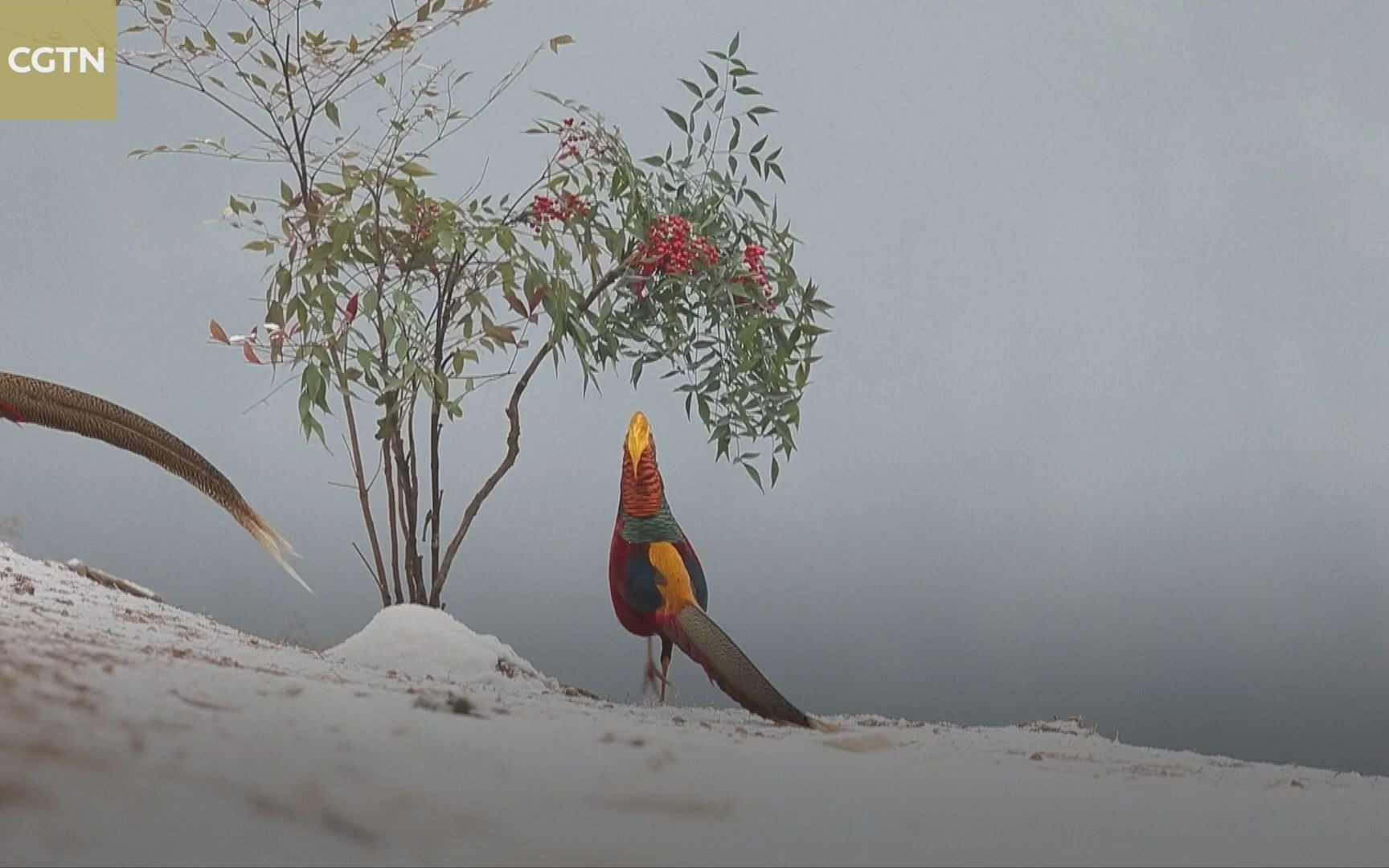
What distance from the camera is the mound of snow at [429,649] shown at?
3482mm

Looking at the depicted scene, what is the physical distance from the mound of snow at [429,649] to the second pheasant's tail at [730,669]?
2.31 ft

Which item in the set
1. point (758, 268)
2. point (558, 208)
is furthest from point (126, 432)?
point (758, 268)

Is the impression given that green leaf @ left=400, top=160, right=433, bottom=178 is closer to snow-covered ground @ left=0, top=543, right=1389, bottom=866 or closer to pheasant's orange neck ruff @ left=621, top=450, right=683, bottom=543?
pheasant's orange neck ruff @ left=621, top=450, right=683, bottom=543

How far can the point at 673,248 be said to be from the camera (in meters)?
3.79

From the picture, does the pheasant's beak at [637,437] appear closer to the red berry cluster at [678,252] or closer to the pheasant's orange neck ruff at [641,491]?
Result: the pheasant's orange neck ruff at [641,491]

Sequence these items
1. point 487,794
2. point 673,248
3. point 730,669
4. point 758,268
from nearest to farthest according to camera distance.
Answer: point 487,794, point 730,669, point 673,248, point 758,268

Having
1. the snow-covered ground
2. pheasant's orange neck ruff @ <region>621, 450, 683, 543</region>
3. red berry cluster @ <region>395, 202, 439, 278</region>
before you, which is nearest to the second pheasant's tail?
pheasant's orange neck ruff @ <region>621, 450, 683, 543</region>

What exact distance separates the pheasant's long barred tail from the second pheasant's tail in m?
0.92

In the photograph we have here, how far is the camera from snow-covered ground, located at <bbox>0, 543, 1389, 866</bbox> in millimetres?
1058

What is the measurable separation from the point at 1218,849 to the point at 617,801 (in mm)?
590

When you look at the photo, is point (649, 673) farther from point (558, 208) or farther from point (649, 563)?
point (558, 208)

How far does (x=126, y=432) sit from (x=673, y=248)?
191cm

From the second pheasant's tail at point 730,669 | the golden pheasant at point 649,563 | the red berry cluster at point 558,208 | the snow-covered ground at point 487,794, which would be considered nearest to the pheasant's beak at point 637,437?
the golden pheasant at point 649,563

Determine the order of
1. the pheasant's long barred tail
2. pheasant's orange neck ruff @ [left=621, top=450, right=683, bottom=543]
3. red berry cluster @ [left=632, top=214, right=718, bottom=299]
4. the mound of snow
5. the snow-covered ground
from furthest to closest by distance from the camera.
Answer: red berry cluster @ [left=632, top=214, right=718, bottom=299] < the mound of snow < pheasant's orange neck ruff @ [left=621, top=450, right=683, bottom=543] < the pheasant's long barred tail < the snow-covered ground
